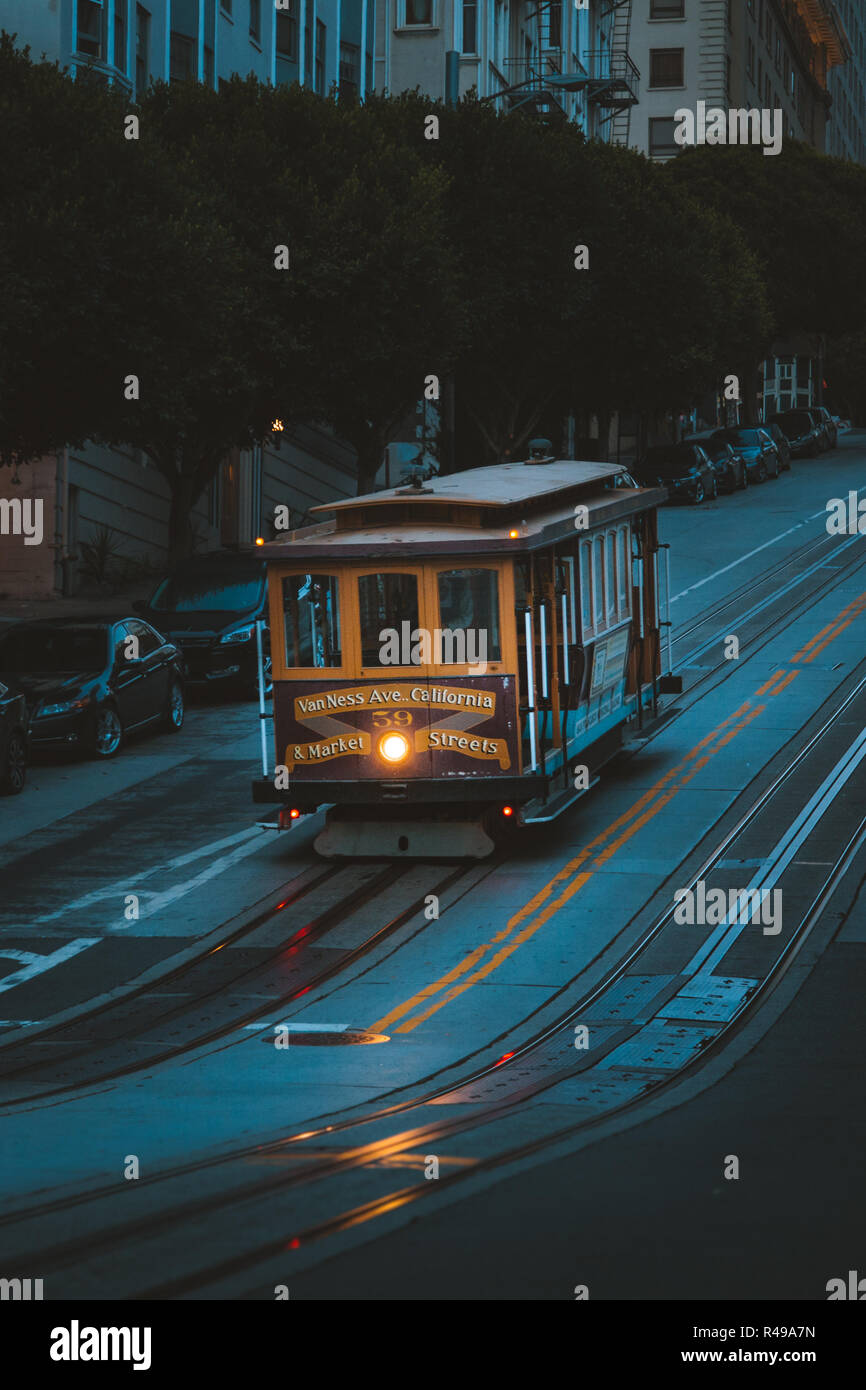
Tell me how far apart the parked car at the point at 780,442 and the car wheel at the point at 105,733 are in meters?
41.1

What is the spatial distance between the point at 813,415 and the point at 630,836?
56415mm

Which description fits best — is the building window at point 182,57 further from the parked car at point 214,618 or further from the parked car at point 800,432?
the parked car at point 800,432

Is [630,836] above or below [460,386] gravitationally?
below

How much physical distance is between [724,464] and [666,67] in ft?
165

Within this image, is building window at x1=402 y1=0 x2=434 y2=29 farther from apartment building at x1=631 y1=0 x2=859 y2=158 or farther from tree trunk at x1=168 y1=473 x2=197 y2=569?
apartment building at x1=631 y1=0 x2=859 y2=158

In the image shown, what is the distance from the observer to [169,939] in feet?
49.0

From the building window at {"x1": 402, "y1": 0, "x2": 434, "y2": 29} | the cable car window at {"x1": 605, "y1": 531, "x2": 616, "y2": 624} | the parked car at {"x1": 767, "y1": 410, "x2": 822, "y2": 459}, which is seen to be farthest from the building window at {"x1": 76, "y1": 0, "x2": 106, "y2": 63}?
the parked car at {"x1": 767, "y1": 410, "x2": 822, "y2": 459}

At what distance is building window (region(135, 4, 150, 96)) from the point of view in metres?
38.8

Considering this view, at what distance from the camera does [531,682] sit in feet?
54.4

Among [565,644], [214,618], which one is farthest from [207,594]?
[565,644]
